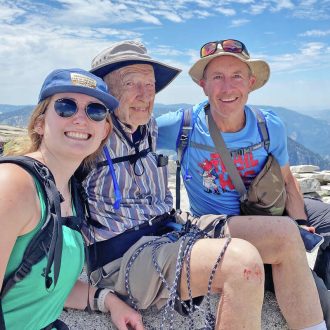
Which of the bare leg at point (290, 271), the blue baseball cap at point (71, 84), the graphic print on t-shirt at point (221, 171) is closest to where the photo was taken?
the blue baseball cap at point (71, 84)

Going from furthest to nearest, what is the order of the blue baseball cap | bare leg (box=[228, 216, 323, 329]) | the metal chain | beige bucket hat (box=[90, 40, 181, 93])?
1. beige bucket hat (box=[90, 40, 181, 93])
2. bare leg (box=[228, 216, 323, 329])
3. the metal chain
4. the blue baseball cap

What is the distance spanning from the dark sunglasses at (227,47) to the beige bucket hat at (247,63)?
39 mm

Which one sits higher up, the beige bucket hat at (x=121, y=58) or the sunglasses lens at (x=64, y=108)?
the beige bucket hat at (x=121, y=58)

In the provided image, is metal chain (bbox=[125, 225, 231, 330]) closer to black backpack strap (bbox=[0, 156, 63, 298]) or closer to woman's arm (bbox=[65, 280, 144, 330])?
woman's arm (bbox=[65, 280, 144, 330])

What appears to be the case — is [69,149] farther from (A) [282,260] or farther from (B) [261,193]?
(B) [261,193]

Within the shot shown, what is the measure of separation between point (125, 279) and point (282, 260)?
1.43 meters

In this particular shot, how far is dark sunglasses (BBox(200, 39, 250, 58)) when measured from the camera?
15.4 ft

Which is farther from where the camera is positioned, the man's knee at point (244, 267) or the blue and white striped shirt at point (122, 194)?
the blue and white striped shirt at point (122, 194)

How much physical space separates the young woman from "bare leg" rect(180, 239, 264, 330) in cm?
80

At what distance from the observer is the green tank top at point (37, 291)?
235cm

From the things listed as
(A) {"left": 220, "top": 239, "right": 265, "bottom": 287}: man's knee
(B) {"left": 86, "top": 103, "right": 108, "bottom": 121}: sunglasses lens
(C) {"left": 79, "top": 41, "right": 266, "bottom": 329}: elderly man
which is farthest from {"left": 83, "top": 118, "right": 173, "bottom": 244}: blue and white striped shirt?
(A) {"left": 220, "top": 239, "right": 265, "bottom": 287}: man's knee

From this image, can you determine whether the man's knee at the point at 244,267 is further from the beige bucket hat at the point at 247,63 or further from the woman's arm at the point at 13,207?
the beige bucket hat at the point at 247,63

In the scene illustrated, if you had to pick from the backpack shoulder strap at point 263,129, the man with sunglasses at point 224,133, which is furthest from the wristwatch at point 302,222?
the backpack shoulder strap at point 263,129

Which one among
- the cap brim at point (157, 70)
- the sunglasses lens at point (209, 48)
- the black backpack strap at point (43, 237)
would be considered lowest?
the black backpack strap at point (43, 237)
